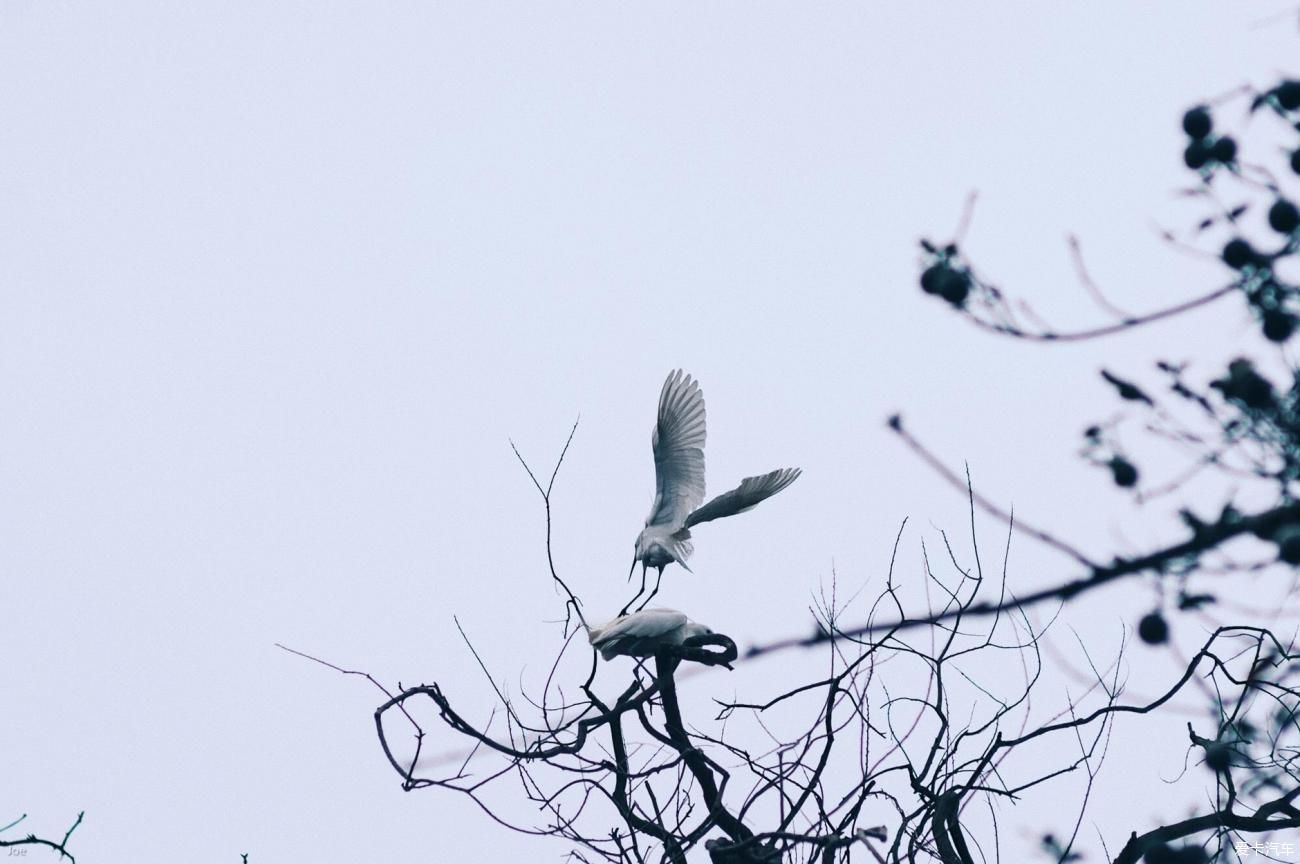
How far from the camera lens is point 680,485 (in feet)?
12.9

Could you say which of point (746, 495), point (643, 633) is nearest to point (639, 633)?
point (643, 633)

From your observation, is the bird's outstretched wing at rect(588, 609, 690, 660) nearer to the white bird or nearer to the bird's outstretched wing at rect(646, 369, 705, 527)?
the white bird

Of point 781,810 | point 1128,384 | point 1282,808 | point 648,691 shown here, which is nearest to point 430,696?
point 648,691

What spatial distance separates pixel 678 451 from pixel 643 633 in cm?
76

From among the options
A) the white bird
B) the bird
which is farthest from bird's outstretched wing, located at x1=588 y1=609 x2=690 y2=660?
the bird

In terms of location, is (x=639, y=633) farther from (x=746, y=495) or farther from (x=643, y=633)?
(x=746, y=495)

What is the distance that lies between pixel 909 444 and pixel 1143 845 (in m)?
2.38

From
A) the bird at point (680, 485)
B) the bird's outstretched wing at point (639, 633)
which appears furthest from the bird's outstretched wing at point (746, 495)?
the bird's outstretched wing at point (639, 633)

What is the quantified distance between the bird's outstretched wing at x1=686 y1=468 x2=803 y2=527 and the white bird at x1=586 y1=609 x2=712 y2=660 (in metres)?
0.36

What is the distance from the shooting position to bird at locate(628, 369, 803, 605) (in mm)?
3721

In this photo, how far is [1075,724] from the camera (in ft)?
11.3

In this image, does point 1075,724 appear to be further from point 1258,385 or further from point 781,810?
point 1258,385

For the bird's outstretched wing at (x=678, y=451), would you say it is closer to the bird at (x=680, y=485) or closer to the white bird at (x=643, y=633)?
the bird at (x=680, y=485)

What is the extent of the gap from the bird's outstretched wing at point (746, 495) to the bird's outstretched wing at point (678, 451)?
0.11 metres
